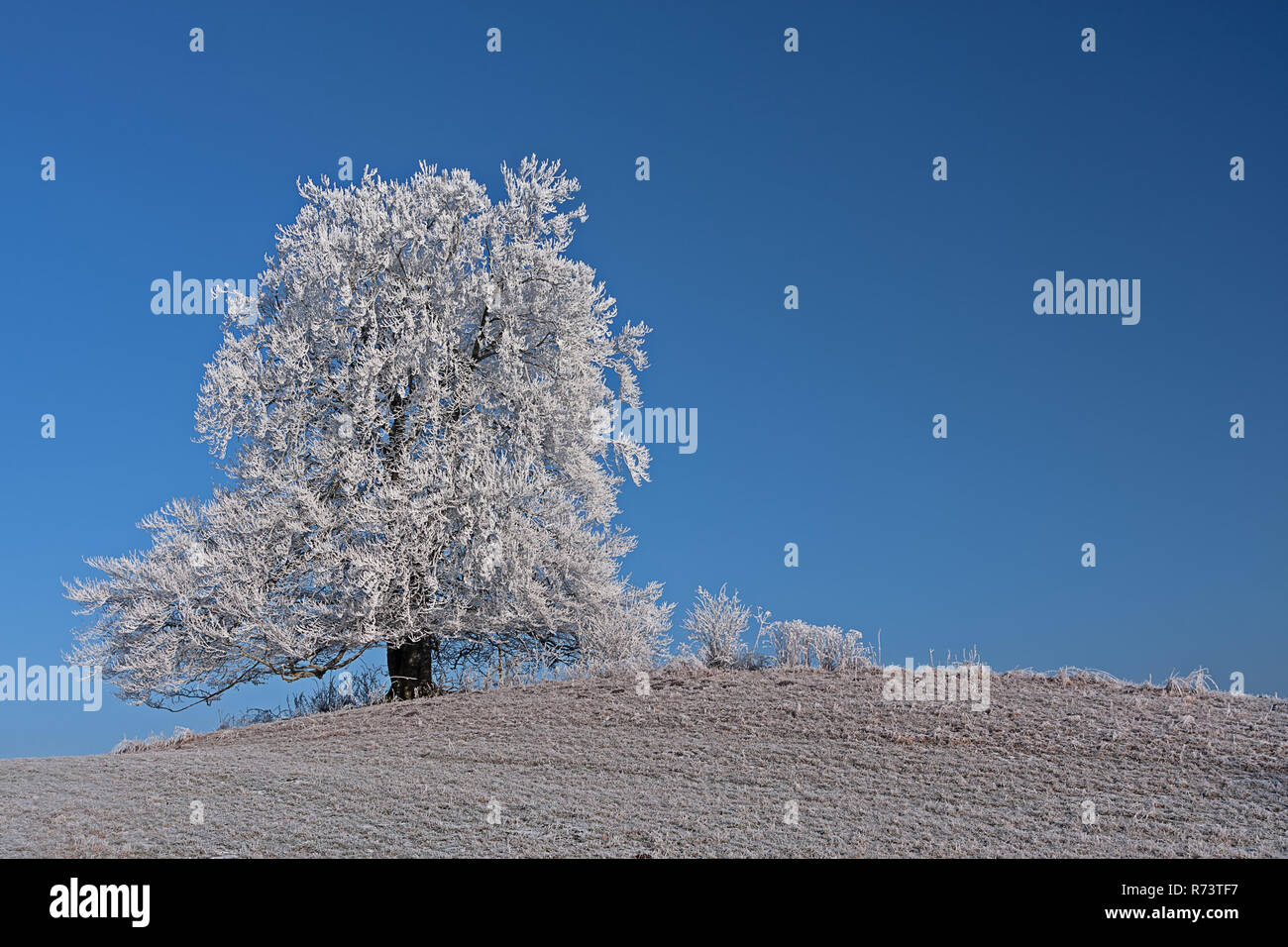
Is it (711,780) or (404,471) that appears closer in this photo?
(711,780)

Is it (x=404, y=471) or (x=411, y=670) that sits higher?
(x=404, y=471)

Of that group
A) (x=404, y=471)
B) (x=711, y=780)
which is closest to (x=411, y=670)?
(x=404, y=471)

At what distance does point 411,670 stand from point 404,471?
3.13 metres

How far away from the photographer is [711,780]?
857 centimetres

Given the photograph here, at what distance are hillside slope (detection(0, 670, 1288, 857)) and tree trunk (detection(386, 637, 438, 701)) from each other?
2.51m

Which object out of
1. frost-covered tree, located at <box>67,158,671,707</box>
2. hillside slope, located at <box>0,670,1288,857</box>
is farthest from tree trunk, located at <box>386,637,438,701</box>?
hillside slope, located at <box>0,670,1288,857</box>

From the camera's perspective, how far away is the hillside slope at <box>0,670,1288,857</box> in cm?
682

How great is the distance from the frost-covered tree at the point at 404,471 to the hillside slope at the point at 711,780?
241cm

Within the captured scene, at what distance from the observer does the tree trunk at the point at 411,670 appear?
15.3 metres

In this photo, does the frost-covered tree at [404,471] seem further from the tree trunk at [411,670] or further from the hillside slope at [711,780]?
the hillside slope at [711,780]

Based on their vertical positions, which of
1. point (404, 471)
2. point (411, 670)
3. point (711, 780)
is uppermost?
point (404, 471)

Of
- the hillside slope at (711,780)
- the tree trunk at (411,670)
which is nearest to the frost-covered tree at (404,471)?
the tree trunk at (411,670)

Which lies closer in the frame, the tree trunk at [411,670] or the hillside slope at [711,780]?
the hillside slope at [711,780]

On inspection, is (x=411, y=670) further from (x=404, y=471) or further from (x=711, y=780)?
(x=711, y=780)
